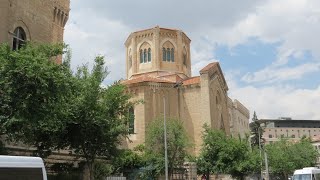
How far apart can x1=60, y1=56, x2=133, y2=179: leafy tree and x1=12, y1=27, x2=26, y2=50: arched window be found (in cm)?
559

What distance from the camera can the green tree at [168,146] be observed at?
34.7 meters

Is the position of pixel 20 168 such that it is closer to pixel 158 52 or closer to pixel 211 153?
pixel 211 153

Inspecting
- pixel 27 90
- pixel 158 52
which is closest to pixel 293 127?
pixel 158 52

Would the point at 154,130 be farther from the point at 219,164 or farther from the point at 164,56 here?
the point at 164,56

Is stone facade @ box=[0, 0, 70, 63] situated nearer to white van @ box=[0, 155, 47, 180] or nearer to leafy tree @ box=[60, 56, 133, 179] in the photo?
leafy tree @ box=[60, 56, 133, 179]

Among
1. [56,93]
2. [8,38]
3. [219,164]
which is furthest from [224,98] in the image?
[56,93]

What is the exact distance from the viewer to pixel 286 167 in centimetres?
5447

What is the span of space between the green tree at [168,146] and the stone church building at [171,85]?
4361 mm

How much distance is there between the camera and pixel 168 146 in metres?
34.8

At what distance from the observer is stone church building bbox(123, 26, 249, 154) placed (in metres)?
47.0

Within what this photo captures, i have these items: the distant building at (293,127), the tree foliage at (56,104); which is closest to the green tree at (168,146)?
the tree foliage at (56,104)

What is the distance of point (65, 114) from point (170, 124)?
18073 mm

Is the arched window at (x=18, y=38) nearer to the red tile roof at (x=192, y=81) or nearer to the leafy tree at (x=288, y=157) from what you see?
the red tile roof at (x=192, y=81)

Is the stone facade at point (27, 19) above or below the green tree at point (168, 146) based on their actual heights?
above
